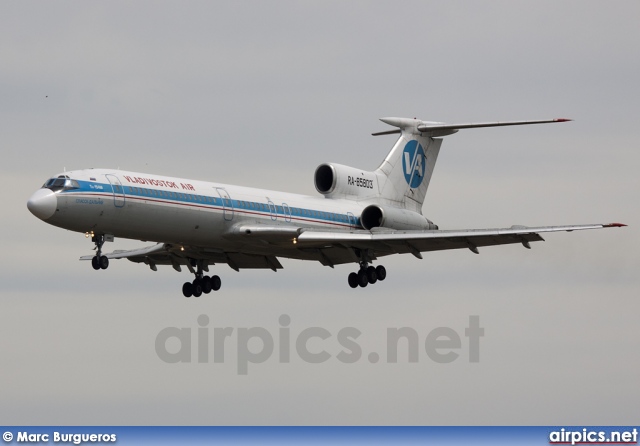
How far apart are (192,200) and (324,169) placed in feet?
25.2

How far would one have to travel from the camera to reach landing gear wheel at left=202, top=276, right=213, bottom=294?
50938 millimetres

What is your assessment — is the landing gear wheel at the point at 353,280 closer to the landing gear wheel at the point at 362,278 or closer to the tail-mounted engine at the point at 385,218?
the landing gear wheel at the point at 362,278

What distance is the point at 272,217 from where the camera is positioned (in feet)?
157

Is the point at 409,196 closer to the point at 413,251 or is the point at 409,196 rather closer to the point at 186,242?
the point at 413,251

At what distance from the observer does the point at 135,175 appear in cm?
4444

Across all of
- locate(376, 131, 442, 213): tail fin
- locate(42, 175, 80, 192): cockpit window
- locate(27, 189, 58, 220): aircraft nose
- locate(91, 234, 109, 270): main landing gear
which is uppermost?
locate(376, 131, 442, 213): tail fin

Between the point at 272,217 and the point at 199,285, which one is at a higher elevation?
the point at 272,217

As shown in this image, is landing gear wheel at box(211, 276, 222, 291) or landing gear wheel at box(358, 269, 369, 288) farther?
landing gear wheel at box(211, 276, 222, 291)

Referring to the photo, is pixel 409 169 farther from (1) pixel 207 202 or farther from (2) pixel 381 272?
(1) pixel 207 202

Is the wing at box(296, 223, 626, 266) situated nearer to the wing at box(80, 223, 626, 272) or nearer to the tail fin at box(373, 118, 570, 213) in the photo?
the wing at box(80, 223, 626, 272)

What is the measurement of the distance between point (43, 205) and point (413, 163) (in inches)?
714

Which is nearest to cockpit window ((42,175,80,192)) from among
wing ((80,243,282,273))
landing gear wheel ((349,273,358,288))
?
wing ((80,243,282,273))

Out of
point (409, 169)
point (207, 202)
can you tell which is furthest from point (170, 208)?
point (409, 169)

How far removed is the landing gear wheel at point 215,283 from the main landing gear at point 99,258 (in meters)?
7.90
